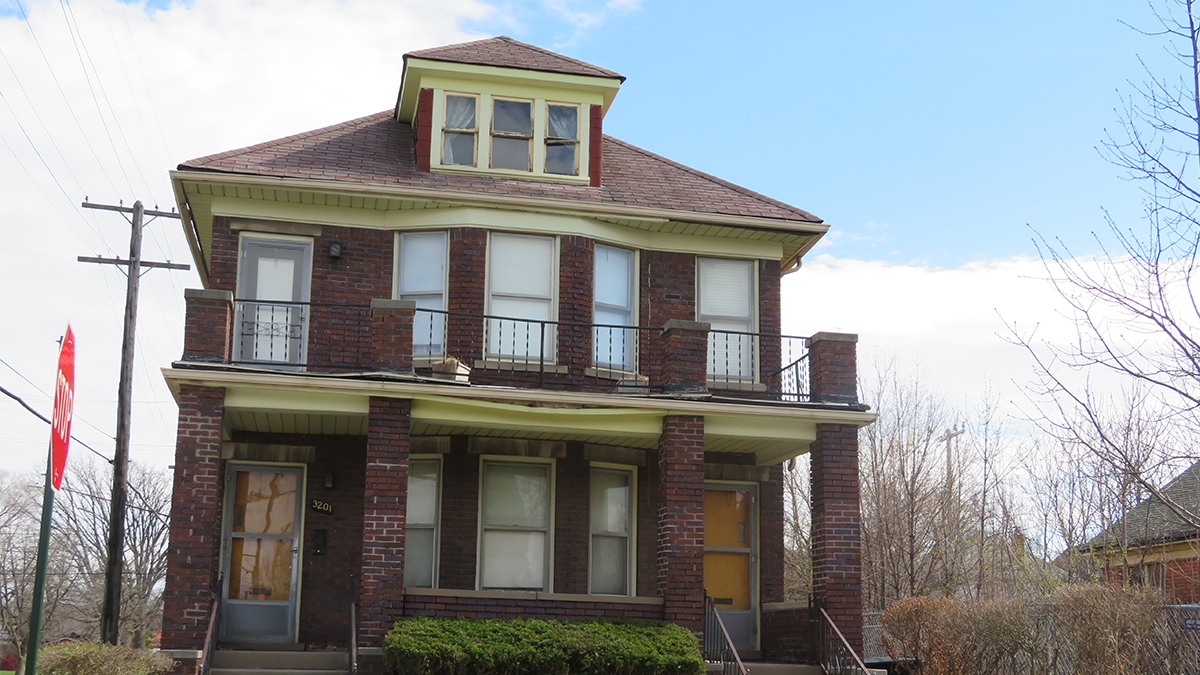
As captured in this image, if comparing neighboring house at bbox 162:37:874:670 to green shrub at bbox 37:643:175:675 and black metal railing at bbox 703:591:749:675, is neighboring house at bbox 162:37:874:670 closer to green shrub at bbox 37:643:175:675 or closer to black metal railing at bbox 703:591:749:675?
black metal railing at bbox 703:591:749:675

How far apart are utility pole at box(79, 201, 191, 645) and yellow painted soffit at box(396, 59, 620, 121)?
26.0ft

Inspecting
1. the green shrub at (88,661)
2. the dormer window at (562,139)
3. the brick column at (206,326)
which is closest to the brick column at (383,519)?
the brick column at (206,326)

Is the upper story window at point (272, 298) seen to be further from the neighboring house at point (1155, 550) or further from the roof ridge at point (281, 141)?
A: the neighboring house at point (1155, 550)

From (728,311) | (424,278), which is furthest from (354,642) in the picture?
(728,311)

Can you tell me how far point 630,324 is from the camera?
16328 mm

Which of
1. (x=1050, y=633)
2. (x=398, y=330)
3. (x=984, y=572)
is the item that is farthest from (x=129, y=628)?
(x=1050, y=633)

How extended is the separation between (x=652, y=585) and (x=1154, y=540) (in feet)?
37.7

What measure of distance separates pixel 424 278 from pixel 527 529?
3687 millimetres

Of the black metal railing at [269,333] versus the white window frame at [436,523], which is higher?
the black metal railing at [269,333]

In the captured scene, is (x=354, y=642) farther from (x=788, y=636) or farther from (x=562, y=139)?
(x=562, y=139)

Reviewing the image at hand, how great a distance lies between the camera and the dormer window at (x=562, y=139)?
16.8m

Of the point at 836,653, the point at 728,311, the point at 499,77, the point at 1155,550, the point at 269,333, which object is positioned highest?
the point at 499,77

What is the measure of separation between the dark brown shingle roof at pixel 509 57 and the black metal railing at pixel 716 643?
7958 millimetres

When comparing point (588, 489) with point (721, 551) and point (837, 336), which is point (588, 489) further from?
point (837, 336)
